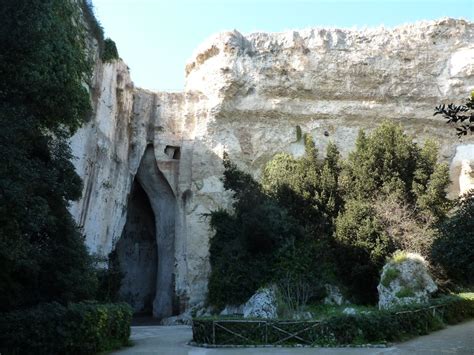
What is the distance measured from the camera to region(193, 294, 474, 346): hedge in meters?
13.5

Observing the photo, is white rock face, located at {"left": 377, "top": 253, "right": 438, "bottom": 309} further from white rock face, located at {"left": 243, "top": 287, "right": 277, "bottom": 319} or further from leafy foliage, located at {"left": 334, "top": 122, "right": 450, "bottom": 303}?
white rock face, located at {"left": 243, "top": 287, "right": 277, "bottom": 319}

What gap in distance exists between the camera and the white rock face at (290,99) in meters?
29.4

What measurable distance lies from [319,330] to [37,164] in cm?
851

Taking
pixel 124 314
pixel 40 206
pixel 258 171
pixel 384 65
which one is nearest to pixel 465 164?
pixel 384 65

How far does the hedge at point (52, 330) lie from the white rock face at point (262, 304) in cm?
840

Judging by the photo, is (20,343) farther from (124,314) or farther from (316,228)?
(316,228)

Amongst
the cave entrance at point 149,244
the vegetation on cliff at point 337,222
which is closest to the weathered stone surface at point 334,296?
the vegetation on cliff at point 337,222

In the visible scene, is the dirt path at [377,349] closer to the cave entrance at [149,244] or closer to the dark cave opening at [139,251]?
the cave entrance at [149,244]

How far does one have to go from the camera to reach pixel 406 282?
754 inches

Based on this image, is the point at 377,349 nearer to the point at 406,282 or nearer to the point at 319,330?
the point at 319,330

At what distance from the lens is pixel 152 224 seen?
34.8 m

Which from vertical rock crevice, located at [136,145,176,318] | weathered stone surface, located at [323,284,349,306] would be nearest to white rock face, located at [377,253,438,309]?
weathered stone surface, located at [323,284,349,306]

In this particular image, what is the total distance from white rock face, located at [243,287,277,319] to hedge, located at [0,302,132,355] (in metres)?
8.40

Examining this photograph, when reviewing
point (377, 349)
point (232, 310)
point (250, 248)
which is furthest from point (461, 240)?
point (232, 310)
